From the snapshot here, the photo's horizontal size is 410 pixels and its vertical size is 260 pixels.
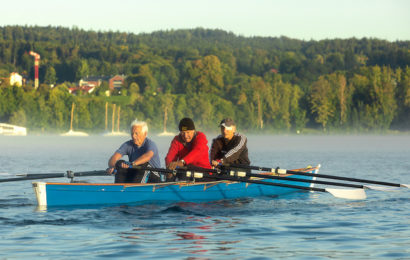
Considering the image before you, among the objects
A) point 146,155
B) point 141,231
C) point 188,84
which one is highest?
point 188,84

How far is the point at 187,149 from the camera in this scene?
54.9 ft

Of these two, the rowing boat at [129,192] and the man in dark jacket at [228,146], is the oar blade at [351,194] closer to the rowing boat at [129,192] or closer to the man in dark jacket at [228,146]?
the man in dark jacket at [228,146]

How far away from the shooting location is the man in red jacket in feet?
53.3

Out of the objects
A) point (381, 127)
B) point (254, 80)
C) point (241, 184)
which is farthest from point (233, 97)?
point (241, 184)

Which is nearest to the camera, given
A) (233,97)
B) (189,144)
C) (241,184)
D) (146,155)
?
(146,155)

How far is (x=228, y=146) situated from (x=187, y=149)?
4.12 feet

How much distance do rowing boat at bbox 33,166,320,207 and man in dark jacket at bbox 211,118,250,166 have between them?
23.6 inches

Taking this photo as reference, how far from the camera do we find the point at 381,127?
133750 millimetres

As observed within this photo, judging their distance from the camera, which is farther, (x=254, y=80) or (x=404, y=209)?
(x=254, y=80)

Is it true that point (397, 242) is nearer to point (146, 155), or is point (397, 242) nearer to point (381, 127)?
point (146, 155)

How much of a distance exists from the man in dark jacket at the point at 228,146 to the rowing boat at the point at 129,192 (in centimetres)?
60

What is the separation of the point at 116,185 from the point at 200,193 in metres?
2.34

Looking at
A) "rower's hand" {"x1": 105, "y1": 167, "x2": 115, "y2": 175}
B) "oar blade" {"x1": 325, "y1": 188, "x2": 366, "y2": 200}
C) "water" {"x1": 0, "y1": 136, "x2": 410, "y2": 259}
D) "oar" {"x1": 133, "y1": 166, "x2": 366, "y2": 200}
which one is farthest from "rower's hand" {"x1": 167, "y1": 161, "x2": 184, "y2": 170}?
"oar blade" {"x1": 325, "y1": 188, "x2": 366, "y2": 200}

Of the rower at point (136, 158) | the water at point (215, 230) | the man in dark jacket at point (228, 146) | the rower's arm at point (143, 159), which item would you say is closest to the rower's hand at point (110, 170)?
the rower at point (136, 158)
